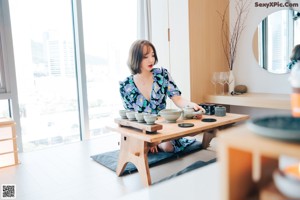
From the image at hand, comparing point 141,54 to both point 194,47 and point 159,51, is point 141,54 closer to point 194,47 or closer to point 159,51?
point 194,47

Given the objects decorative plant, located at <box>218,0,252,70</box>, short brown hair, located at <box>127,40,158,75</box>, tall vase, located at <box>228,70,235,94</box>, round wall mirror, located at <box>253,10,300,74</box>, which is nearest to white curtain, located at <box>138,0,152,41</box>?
decorative plant, located at <box>218,0,252,70</box>

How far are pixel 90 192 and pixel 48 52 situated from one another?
6.94 ft

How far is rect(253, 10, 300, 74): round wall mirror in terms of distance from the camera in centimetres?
308

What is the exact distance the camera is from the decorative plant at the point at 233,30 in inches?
138

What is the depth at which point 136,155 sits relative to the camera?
2.16m

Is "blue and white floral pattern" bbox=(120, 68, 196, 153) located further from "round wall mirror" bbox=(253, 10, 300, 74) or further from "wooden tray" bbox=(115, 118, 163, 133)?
"round wall mirror" bbox=(253, 10, 300, 74)

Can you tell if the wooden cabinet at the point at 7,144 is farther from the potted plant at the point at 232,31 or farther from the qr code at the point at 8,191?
the potted plant at the point at 232,31

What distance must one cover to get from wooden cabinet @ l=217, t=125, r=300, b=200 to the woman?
2.01m

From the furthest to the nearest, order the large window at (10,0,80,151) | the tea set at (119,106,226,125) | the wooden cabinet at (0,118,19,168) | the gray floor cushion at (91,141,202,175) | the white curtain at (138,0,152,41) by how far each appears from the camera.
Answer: the white curtain at (138,0,152,41) < the large window at (10,0,80,151) < the wooden cabinet at (0,118,19,168) < the gray floor cushion at (91,141,202,175) < the tea set at (119,106,226,125)

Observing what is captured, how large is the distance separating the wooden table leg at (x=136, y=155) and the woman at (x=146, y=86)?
1.77 ft

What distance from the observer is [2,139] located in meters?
2.82

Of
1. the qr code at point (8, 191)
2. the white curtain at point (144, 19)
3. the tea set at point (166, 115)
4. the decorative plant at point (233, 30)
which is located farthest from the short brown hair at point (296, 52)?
the qr code at point (8, 191)

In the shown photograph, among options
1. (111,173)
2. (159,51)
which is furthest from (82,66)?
(111,173)

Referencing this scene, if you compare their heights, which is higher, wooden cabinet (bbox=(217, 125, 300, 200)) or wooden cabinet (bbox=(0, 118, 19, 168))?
wooden cabinet (bbox=(217, 125, 300, 200))
